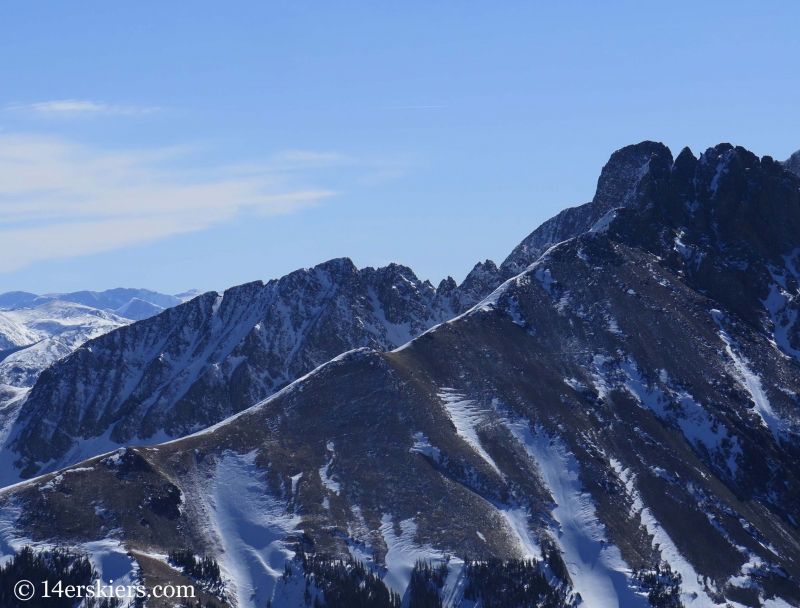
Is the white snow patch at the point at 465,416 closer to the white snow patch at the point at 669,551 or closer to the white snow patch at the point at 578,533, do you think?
the white snow patch at the point at 578,533

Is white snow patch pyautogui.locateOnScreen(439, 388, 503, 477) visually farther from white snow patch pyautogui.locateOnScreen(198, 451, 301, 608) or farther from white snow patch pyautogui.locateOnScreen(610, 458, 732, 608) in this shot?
white snow patch pyautogui.locateOnScreen(198, 451, 301, 608)

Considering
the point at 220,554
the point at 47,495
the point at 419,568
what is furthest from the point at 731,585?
the point at 47,495

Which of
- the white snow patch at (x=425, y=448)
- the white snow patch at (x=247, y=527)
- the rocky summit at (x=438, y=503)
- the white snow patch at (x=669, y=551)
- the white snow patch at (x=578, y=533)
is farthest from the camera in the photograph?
the white snow patch at (x=425, y=448)

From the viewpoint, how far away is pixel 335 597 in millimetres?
148625

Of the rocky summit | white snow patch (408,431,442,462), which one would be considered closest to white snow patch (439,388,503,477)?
the rocky summit

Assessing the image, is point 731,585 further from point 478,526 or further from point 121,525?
point 121,525

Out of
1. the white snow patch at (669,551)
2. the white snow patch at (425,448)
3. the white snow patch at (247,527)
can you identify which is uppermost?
the white snow patch at (425,448)

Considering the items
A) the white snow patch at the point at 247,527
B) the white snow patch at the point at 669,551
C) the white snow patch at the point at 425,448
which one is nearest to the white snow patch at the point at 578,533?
the white snow patch at the point at 669,551

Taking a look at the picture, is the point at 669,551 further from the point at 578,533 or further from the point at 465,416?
the point at 465,416

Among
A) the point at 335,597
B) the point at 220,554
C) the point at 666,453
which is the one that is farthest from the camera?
the point at 666,453

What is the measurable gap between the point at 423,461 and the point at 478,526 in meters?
16.9

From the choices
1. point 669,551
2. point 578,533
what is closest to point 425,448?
point 578,533

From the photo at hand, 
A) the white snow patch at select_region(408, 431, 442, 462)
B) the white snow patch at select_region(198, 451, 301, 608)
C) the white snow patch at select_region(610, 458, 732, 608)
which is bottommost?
the white snow patch at select_region(610, 458, 732, 608)

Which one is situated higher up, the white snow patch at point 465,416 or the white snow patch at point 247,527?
the white snow patch at point 465,416
